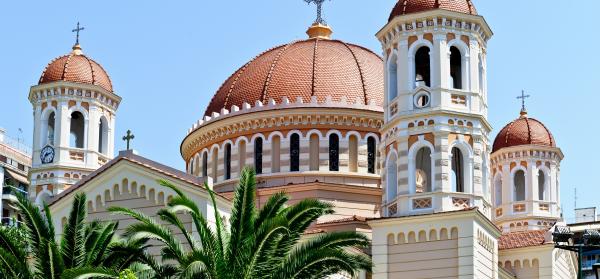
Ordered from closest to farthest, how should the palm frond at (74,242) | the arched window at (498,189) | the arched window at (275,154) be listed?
1. the palm frond at (74,242)
2. the arched window at (275,154)
3. the arched window at (498,189)

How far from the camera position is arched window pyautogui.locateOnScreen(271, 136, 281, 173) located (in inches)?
1887

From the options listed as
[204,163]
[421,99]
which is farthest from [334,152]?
[421,99]

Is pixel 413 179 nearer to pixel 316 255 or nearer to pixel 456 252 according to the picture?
pixel 456 252

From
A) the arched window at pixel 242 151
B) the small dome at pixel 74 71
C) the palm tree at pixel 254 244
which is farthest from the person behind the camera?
the small dome at pixel 74 71

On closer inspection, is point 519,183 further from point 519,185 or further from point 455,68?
point 455,68

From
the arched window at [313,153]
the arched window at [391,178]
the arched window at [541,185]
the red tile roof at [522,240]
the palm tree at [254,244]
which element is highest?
the arched window at [541,185]

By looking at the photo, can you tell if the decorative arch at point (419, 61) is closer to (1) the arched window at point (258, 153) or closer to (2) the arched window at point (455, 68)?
(2) the arched window at point (455, 68)

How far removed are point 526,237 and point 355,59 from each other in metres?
9.91

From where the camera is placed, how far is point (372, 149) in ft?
158

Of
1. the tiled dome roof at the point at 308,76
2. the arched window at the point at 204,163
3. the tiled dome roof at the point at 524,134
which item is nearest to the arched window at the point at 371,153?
the tiled dome roof at the point at 308,76

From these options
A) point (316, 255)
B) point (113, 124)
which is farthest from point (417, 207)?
point (113, 124)

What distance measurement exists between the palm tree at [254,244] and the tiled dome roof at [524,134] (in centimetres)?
2848

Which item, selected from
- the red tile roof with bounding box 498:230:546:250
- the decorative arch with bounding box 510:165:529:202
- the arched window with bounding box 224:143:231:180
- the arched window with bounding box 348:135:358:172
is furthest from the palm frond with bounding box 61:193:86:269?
the decorative arch with bounding box 510:165:529:202

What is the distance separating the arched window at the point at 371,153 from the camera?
1881 inches
